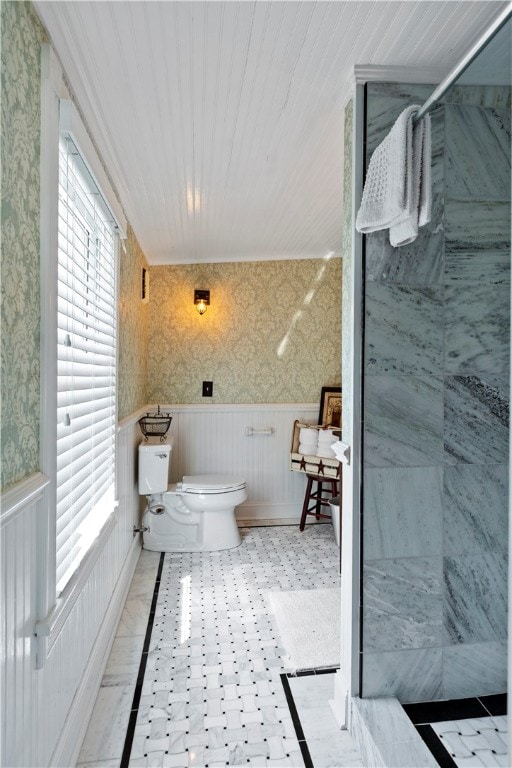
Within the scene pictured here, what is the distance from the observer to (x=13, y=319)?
1066 millimetres

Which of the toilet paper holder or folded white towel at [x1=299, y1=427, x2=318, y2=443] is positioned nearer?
folded white towel at [x1=299, y1=427, x2=318, y2=443]

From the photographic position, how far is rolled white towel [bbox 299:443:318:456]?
11.8 feet

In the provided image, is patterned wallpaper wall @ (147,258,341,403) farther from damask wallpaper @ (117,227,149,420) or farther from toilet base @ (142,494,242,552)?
toilet base @ (142,494,242,552)

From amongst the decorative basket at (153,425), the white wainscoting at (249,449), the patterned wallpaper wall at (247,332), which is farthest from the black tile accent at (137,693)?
the patterned wallpaper wall at (247,332)

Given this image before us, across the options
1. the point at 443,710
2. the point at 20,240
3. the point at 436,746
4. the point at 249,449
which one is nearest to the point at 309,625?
the point at 443,710

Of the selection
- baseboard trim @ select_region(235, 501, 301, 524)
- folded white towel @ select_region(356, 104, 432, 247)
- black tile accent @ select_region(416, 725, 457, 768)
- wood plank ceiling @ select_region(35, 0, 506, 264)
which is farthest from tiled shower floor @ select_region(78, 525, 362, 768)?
wood plank ceiling @ select_region(35, 0, 506, 264)

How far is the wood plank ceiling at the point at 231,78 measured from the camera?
1.31 m

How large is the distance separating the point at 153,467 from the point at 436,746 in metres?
2.14

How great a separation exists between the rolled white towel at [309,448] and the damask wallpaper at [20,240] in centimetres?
258

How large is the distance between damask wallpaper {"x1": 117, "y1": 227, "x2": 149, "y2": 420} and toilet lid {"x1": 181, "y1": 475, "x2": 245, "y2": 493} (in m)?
0.64

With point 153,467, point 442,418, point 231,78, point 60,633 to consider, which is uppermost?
point 231,78

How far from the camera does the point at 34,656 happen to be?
3.82 ft

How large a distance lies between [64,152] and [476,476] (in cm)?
176

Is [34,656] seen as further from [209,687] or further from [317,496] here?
[317,496]
